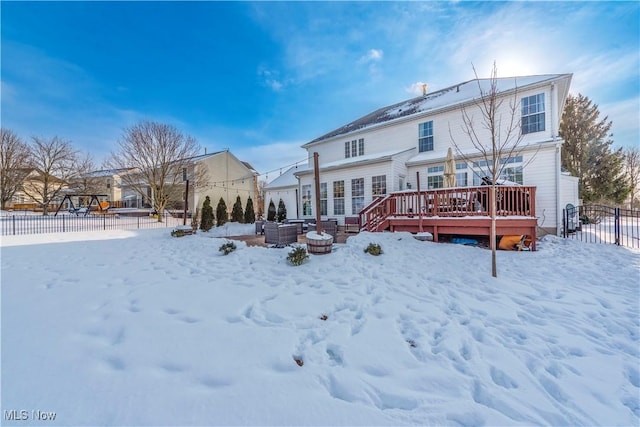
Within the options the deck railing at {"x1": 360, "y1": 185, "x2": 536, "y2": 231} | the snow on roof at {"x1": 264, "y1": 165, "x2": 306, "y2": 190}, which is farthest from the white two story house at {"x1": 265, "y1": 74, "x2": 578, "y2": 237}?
the snow on roof at {"x1": 264, "y1": 165, "x2": 306, "y2": 190}

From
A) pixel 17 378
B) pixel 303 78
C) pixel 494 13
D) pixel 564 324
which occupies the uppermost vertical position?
pixel 303 78

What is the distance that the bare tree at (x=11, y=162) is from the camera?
72.2 feet

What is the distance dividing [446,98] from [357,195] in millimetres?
6508

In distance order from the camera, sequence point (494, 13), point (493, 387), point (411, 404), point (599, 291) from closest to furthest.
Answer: point (411, 404) → point (493, 387) → point (599, 291) → point (494, 13)

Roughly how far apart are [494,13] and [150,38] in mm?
12639

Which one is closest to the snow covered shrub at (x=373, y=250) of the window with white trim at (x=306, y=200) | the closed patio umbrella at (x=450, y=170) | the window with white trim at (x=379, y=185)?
the closed patio umbrella at (x=450, y=170)

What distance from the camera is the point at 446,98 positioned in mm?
12570

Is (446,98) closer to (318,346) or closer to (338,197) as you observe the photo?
(338,197)

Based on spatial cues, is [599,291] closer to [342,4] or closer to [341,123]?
[342,4]

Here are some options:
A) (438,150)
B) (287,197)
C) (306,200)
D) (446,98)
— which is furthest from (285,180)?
(446,98)

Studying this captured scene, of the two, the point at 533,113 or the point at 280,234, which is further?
the point at 533,113

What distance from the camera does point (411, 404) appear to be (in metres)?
1.95

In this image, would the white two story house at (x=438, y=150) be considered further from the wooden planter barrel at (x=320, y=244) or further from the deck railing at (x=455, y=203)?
the wooden planter barrel at (x=320, y=244)

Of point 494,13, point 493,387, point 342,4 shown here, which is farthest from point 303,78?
point 493,387
